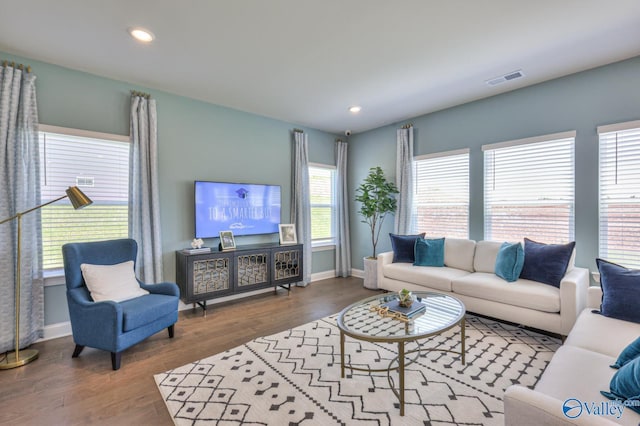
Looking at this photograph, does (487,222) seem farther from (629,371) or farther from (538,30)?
(629,371)

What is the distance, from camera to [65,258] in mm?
2646

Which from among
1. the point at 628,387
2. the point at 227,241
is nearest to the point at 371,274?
the point at 227,241

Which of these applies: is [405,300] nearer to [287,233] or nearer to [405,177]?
[287,233]

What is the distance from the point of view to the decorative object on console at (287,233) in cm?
468

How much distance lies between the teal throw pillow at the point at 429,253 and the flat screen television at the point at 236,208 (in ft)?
7.27

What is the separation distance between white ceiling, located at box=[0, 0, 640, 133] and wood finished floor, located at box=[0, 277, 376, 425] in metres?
2.80

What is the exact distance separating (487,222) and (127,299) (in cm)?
434

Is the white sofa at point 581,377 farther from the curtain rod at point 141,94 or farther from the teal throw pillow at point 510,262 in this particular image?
the curtain rod at point 141,94

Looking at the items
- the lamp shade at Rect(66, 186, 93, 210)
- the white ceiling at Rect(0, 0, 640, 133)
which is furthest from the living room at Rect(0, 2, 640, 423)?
the lamp shade at Rect(66, 186, 93, 210)

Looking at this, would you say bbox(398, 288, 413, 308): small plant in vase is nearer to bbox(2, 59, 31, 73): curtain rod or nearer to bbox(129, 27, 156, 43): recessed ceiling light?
bbox(129, 27, 156, 43): recessed ceiling light

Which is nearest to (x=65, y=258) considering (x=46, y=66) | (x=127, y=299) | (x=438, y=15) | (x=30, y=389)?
(x=127, y=299)

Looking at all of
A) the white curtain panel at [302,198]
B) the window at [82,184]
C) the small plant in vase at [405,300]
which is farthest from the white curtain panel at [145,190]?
the small plant in vase at [405,300]

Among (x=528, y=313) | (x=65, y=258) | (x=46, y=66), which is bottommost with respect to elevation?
(x=528, y=313)

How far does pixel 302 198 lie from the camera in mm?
5016
